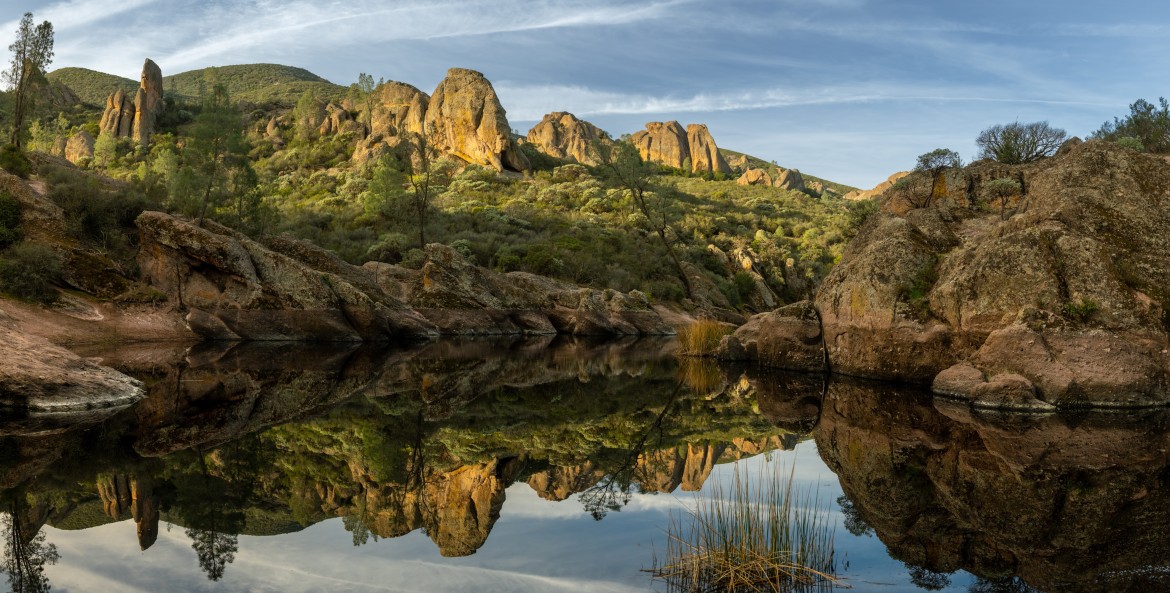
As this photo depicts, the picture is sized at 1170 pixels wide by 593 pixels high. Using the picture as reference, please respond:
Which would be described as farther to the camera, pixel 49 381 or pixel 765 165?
pixel 765 165

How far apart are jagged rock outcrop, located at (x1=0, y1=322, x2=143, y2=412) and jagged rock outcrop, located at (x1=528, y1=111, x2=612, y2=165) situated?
102010 millimetres

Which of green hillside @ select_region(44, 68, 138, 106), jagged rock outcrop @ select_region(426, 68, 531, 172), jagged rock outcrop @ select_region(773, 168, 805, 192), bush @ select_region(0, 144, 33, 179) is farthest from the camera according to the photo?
→ jagged rock outcrop @ select_region(773, 168, 805, 192)

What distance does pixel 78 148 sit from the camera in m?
87.9

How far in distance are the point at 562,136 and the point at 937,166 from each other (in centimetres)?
9741

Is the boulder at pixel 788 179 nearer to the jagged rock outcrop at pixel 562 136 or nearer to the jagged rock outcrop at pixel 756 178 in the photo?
the jagged rock outcrop at pixel 756 178

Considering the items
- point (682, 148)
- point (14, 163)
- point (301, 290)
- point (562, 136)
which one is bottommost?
point (301, 290)

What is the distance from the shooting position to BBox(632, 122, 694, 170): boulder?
13725 cm

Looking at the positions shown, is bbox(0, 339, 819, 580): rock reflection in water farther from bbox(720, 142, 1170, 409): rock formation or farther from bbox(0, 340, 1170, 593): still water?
bbox(720, 142, 1170, 409): rock formation

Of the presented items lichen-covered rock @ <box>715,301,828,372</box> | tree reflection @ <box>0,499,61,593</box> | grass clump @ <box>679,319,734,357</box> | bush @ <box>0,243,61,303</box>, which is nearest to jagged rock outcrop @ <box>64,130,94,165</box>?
bush @ <box>0,243,61,303</box>

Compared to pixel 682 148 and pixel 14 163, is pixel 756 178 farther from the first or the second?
pixel 14 163

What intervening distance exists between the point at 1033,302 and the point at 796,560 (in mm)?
12665

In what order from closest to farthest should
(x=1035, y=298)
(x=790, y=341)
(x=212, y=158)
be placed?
(x=1035, y=298), (x=790, y=341), (x=212, y=158)

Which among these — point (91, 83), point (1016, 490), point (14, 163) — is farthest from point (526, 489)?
point (91, 83)

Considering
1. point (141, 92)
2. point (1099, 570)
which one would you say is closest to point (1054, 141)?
point (1099, 570)
